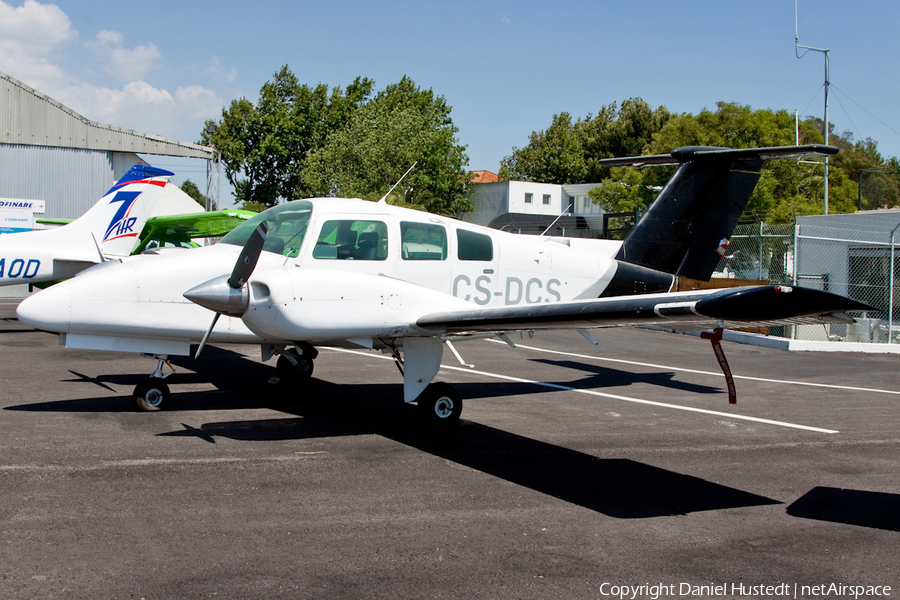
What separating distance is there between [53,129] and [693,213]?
27.6 metres

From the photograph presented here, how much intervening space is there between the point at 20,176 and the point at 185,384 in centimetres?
2326

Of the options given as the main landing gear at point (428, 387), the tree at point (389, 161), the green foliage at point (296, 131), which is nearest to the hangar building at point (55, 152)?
the tree at point (389, 161)

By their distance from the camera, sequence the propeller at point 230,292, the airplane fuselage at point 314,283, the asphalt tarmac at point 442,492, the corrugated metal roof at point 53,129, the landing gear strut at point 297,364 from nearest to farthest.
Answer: the asphalt tarmac at point 442,492
the propeller at point 230,292
the airplane fuselage at point 314,283
the landing gear strut at point 297,364
the corrugated metal roof at point 53,129

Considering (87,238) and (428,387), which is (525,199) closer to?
(87,238)

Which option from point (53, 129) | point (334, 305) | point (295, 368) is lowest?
point (295, 368)

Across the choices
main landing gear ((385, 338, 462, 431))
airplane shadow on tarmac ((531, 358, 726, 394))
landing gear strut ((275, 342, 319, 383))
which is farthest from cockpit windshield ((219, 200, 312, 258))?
airplane shadow on tarmac ((531, 358, 726, 394))

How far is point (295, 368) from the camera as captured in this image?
9.78 m

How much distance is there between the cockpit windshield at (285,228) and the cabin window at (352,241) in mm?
249

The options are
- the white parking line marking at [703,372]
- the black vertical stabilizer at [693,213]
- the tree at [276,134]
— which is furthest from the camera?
the tree at [276,134]

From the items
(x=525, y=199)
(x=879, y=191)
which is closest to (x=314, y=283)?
(x=525, y=199)

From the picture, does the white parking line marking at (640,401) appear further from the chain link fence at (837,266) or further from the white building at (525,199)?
the white building at (525,199)

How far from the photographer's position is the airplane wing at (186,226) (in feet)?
55.0

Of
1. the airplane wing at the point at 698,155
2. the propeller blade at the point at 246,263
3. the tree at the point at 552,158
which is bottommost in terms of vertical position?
the propeller blade at the point at 246,263

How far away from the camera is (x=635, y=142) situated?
6419 centimetres
